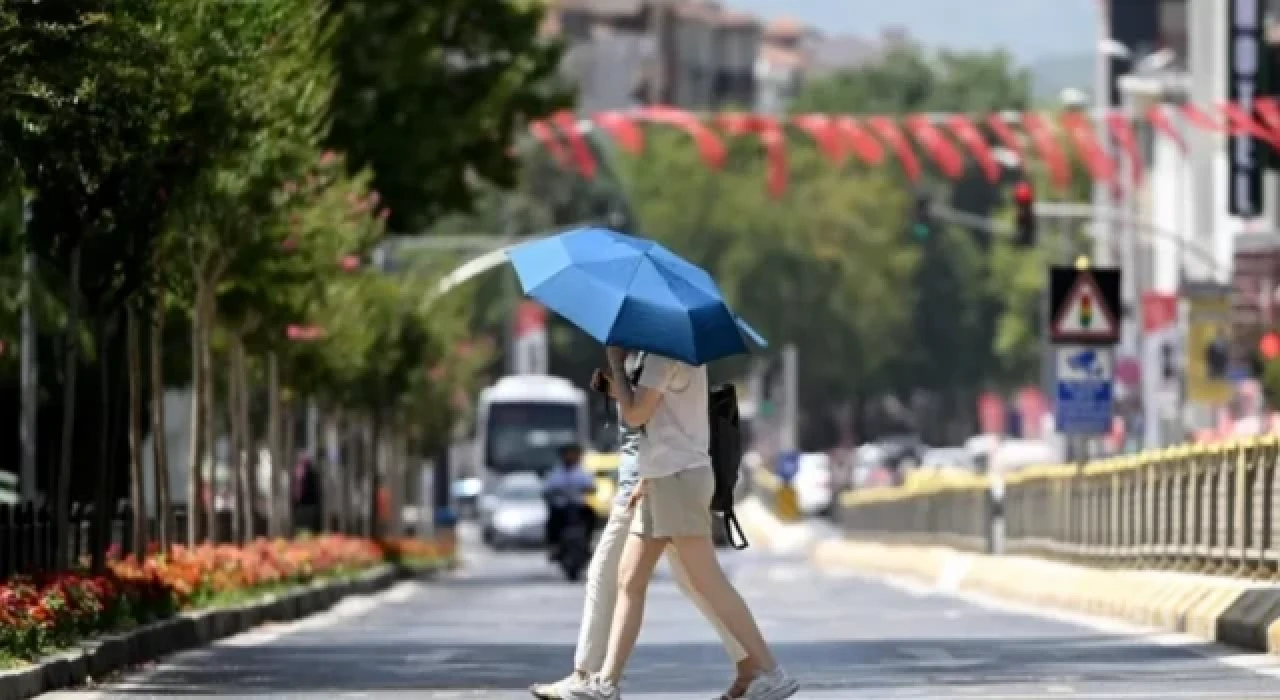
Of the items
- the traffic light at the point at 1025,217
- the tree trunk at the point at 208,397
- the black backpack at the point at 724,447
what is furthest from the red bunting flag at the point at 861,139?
the black backpack at the point at 724,447

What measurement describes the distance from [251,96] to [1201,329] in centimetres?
5151

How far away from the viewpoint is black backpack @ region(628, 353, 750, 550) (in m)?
19.9

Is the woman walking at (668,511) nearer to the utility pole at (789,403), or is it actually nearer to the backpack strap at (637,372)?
the backpack strap at (637,372)

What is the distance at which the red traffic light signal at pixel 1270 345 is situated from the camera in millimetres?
72375

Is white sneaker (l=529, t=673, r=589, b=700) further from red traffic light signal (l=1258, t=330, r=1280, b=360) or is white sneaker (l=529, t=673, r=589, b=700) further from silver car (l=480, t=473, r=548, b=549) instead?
silver car (l=480, t=473, r=548, b=549)

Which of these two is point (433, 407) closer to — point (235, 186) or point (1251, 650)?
point (235, 186)

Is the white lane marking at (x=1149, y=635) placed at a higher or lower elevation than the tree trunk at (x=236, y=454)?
lower

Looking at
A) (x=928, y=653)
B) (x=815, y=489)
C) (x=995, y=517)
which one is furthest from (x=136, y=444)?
(x=815, y=489)

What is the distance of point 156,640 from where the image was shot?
27.6 metres

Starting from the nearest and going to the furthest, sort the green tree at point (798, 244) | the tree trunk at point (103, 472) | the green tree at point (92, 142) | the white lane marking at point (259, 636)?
the green tree at point (92, 142)
the white lane marking at point (259, 636)
the tree trunk at point (103, 472)
the green tree at point (798, 244)

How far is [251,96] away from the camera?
29.0 metres

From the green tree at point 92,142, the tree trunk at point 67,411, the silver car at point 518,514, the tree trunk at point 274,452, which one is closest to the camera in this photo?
the green tree at point 92,142

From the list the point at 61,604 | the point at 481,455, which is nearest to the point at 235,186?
the point at 61,604

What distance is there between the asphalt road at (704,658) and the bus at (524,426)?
64.0 meters
